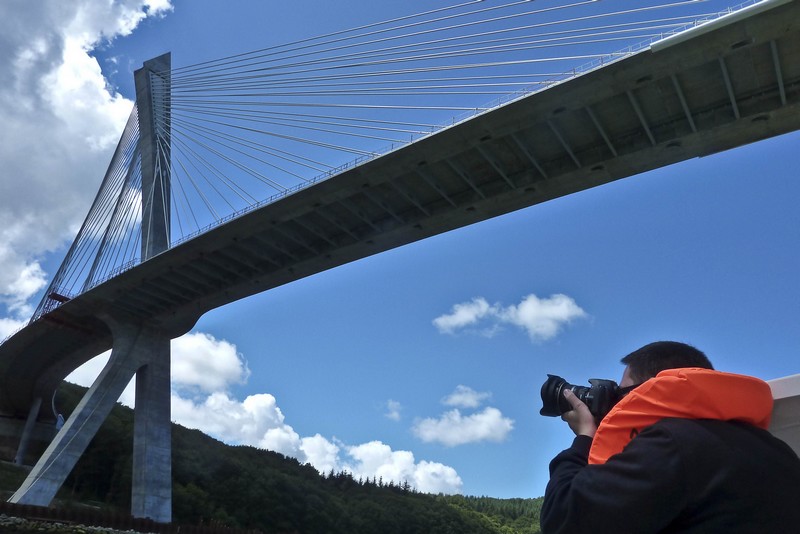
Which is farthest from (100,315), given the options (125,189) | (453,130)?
(453,130)

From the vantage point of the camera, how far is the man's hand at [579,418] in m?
2.06

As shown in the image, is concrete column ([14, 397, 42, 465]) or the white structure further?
concrete column ([14, 397, 42, 465])

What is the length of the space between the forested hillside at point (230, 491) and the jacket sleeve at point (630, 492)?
48.3 m

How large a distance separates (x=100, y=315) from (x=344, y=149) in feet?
57.4

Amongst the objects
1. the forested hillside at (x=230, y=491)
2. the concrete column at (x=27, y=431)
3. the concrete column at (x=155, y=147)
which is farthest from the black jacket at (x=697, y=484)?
the concrete column at (x=27, y=431)

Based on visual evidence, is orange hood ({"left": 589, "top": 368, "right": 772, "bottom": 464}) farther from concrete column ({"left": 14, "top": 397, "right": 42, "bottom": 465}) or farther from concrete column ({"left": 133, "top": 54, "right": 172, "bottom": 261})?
concrete column ({"left": 14, "top": 397, "right": 42, "bottom": 465})

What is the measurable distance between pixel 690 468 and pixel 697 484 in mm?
42

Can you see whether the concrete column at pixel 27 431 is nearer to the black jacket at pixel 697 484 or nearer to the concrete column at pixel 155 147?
the concrete column at pixel 155 147

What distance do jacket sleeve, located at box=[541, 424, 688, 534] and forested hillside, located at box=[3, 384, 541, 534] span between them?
4833cm

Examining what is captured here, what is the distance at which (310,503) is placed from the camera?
57.6 meters

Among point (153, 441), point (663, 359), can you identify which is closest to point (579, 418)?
point (663, 359)

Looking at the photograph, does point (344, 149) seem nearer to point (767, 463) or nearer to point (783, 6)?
point (783, 6)

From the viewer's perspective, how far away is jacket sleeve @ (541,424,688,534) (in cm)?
163

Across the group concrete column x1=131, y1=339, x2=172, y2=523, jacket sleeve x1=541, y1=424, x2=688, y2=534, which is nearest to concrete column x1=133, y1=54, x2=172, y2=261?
concrete column x1=131, y1=339, x2=172, y2=523
